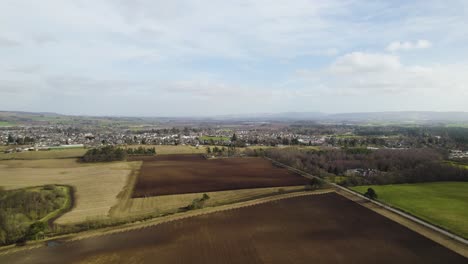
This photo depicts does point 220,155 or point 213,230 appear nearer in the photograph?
point 213,230

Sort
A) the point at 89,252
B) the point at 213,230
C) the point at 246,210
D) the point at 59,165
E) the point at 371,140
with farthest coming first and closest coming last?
the point at 371,140
the point at 59,165
the point at 246,210
the point at 213,230
the point at 89,252

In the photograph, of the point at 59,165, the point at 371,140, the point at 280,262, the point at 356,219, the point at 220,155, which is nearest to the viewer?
the point at 280,262

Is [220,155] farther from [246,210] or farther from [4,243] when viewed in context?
[4,243]

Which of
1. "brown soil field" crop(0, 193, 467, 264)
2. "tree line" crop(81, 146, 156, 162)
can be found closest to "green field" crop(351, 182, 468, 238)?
"brown soil field" crop(0, 193, 467, 264)

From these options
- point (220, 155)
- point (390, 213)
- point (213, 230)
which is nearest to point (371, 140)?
point (220, 155)

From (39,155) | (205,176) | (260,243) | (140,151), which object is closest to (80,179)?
(205,176)

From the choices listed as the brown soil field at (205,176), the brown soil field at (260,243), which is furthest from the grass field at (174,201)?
the brown soil field at (260,243)
